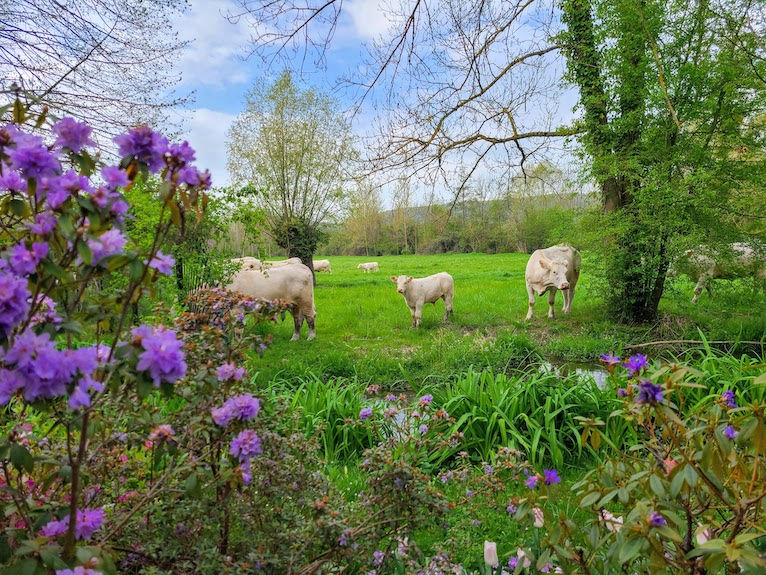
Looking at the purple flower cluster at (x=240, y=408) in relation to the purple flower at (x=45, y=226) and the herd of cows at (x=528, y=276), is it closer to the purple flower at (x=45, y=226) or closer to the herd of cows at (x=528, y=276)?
the purple flower at (x=45, y=226)

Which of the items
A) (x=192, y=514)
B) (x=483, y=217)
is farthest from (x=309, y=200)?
(x=483, y=217)

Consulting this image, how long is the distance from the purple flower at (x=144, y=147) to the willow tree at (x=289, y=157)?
55.6 ft

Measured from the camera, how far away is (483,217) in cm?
3503

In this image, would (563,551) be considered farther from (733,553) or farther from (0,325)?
(0,325)

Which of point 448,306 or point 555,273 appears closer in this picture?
point 555,273

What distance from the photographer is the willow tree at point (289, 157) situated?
692 inches

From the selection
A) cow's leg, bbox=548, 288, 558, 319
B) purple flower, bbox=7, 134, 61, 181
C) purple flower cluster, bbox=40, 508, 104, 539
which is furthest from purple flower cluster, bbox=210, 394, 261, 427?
cow's leg, bbox=548, 288, 558, 319

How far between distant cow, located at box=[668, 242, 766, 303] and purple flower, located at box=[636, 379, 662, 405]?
618 centimetres

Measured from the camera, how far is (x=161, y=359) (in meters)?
0.82

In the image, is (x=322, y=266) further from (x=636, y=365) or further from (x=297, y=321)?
(x=636, y=365)

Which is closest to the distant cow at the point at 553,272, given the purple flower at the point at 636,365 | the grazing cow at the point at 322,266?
the purple flower at the point at 636,365

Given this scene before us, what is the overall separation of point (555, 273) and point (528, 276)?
59cm

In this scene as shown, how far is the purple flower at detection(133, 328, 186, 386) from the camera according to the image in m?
0.82

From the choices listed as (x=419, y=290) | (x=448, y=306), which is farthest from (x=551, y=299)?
(x=419, y=290)
